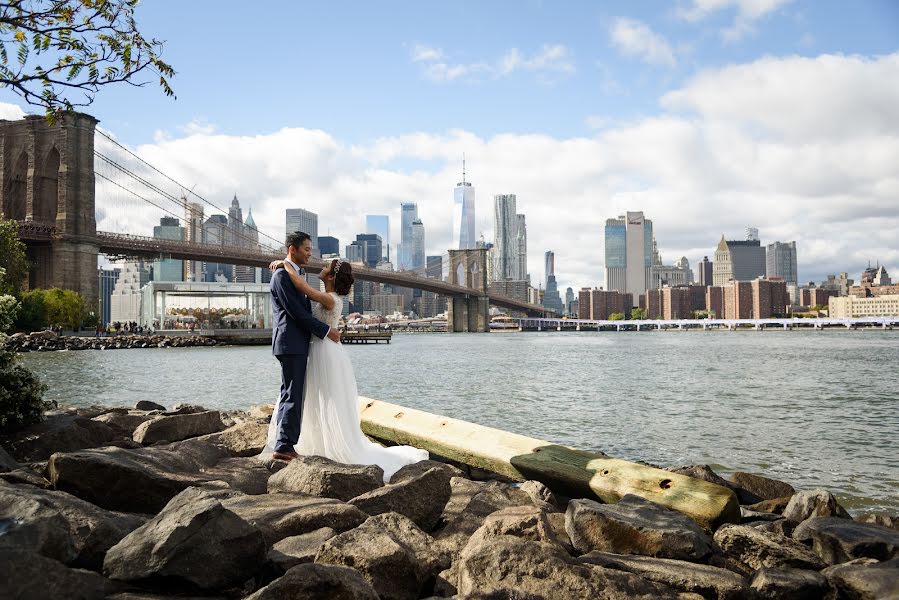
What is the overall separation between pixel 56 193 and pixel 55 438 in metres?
55.2

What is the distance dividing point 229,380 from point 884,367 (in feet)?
81.7

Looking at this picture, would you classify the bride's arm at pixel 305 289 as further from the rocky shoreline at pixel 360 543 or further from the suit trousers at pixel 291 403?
the rocky shoreline at pixel 360 543

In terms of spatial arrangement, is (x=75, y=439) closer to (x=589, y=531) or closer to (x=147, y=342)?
(x=589, y=531)

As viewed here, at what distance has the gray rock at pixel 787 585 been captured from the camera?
2.79 m

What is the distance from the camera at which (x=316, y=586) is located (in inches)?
83.0

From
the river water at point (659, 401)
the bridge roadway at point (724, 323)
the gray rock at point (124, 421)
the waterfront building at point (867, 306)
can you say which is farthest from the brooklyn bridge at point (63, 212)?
the waterfront building at point (867, 306)

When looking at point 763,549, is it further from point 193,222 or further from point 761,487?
point 193,222

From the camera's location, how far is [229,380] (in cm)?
2117

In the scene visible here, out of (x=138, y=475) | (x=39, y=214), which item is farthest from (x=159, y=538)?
(x=39, y=214)

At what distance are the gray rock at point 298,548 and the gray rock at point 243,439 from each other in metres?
2.63

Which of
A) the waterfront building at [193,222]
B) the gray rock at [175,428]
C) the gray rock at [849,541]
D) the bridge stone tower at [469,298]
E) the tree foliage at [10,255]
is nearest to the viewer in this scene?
the gray rock at [849,541]

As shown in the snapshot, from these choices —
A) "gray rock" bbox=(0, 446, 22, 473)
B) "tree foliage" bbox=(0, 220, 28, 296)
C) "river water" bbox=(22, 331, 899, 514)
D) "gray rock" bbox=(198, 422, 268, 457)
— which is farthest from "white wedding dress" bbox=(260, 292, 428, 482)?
"tree foliage" bbox=(0, 220, 28, 296)

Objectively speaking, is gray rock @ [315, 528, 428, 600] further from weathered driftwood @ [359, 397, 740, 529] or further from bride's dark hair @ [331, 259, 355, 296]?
bride's dark hair @ [331, 259, 355, 296]

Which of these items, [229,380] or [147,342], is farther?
[147,342]
